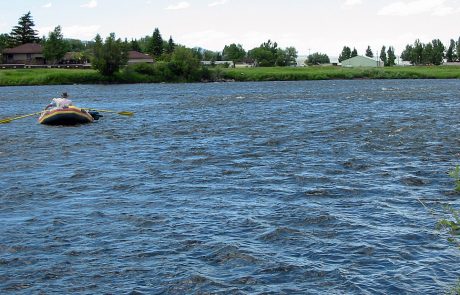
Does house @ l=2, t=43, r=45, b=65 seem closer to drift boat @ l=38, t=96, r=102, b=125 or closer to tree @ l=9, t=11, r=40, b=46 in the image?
tree @ l=9, t=11, r=40, b=46

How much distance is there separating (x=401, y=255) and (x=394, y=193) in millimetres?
6139

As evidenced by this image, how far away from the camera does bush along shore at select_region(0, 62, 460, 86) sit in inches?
4663

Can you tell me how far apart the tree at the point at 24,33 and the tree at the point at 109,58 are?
64770 mm

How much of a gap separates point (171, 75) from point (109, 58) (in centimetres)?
1533

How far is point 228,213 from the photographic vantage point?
17844 mm

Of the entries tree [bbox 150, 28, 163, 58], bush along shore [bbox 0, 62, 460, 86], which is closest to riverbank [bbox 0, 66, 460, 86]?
bush along shore [bbox 0, 62, 460, 86]

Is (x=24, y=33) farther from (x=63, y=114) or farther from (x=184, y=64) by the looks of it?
(x=63, y=114)

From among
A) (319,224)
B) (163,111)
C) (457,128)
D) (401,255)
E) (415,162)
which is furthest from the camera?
(163,111)

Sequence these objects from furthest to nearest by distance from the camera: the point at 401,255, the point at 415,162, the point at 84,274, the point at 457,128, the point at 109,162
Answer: the point at 457,128
the point at 109,162
the point at 415,162
the point at 401,255
the point at 84,274

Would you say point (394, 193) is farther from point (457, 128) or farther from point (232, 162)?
A: point (457, 128)

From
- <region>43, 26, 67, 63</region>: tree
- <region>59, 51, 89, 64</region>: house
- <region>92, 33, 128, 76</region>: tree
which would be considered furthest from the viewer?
<region>59, 51, 89, 64</region>: house

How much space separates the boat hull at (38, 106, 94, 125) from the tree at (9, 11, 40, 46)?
147m

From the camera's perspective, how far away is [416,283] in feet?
40.4

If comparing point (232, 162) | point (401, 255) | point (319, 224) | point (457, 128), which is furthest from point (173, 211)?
point (457, 128)
